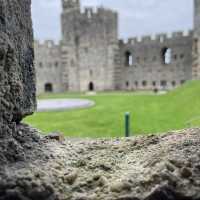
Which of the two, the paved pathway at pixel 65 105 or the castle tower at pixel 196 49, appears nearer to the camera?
the paved pathway at pixel 65 105

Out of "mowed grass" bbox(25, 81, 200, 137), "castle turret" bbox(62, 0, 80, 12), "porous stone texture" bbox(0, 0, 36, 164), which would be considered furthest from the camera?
"castle turret" bbox(62, 0, 80, 12)

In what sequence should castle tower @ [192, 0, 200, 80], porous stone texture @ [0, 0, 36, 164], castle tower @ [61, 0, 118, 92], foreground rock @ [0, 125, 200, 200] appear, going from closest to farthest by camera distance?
foreground rock @ [0, 125, 200, 200] < porous stone texture @ [0, 0, 36, 164] < castle tower @ [192, 0, 200, 80] < castle tower @ [61, 0, 118, 92]

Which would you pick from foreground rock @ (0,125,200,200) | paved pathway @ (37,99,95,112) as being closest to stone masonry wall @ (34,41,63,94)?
paved pathway @ (37,99,95,112)

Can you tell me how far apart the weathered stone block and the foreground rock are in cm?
13

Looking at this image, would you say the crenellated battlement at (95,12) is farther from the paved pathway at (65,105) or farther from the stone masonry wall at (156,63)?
the paved pathway at (65,105)

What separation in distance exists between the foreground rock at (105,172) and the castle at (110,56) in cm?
4716

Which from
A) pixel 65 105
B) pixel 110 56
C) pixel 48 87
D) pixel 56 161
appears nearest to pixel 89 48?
pixel 110 56

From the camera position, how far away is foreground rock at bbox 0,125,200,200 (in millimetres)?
1745

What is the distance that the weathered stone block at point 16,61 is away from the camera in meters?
1.86

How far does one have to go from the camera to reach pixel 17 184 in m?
1.74

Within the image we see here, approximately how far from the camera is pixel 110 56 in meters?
50.2

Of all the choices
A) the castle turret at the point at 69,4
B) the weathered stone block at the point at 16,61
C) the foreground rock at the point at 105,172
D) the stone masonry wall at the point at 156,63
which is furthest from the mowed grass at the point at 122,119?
the castle turret at the point at 69,4

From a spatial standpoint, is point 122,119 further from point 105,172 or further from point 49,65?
point 49,65

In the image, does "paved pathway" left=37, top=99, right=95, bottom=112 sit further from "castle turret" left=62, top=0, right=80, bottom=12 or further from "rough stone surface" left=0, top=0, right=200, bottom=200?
"castle turret" left=62, top=0, right=80, bottom=12
